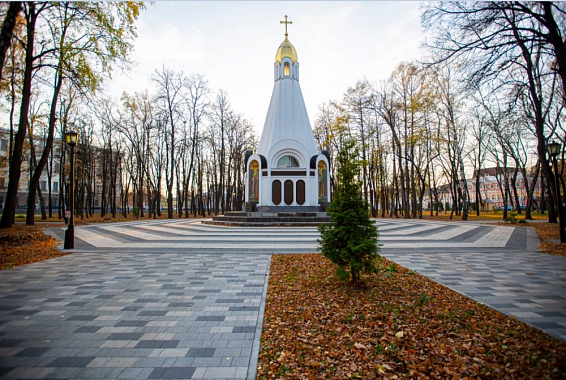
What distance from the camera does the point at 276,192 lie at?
2338cm

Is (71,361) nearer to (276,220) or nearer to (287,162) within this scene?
(276,220)

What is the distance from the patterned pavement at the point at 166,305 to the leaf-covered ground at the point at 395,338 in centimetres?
33

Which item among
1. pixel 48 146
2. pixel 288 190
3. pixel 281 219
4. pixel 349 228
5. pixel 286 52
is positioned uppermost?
pixel 286 52

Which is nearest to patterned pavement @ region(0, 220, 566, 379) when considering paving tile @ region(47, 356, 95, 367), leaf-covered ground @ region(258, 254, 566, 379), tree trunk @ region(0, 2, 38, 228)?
paving tile @ region(47, 356, 95, 367)

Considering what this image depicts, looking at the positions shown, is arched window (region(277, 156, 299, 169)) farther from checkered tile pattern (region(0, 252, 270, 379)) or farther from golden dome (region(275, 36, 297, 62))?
checkered tile pattern (region(0, 252, 270, 379))

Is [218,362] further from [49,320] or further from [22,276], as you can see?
[22,276]

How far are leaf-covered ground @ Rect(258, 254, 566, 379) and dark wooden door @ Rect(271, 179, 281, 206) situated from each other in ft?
59.7

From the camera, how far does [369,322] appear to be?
12.2ft

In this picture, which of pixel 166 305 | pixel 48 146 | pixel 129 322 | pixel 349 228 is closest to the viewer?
pixel 129 322

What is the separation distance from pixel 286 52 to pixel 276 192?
1300 cm

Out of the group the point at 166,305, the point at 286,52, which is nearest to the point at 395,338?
the point at 166,305

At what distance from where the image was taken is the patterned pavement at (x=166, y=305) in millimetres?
2814

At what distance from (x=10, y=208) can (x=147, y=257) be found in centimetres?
1051

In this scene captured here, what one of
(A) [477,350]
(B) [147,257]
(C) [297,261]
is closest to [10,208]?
(B) [147,257]
